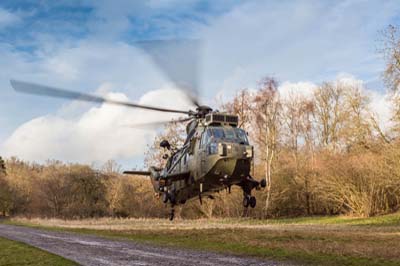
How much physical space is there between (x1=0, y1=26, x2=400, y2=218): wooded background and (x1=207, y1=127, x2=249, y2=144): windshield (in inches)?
753

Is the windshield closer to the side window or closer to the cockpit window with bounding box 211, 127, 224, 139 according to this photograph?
the cockpit window with bounding box 211, 127, 224, 139

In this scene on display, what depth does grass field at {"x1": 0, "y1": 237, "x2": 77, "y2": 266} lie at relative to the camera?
1517cm

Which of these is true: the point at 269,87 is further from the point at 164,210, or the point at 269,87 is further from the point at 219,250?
the point at 219,250

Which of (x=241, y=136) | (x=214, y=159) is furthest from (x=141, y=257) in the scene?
(x=241, y=136)

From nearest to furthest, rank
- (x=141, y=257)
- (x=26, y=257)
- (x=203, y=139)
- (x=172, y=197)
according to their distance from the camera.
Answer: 1. (x=141, y=257)
2. (x=26, y=257)
3. (x=203, y=139)
4. (x=172, y=197)

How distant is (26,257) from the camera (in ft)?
55.2

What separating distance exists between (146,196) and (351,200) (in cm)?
2799

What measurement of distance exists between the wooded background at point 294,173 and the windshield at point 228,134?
62.7 feet

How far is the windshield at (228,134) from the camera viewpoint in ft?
57.1

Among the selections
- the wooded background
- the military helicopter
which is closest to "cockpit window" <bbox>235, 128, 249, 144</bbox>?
the military helicopter

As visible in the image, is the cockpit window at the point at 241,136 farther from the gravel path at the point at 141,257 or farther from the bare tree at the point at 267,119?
the bare tree at the point at 267,119

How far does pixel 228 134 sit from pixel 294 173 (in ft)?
112

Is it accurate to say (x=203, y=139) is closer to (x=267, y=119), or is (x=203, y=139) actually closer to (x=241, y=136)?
(x=241, y=136)

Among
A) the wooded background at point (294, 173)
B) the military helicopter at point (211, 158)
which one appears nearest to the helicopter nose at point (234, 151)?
the military helicopter at point (211, 158)
